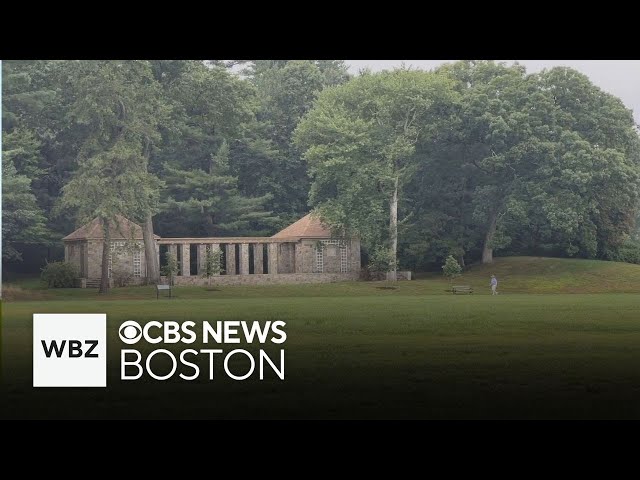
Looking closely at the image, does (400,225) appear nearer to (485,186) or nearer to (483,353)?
(485,186)

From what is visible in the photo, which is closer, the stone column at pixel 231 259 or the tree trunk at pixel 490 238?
the stone column at pixel 231 259

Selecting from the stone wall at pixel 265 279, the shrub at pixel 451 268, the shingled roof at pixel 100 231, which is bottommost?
the stone wall at pixel 265 279

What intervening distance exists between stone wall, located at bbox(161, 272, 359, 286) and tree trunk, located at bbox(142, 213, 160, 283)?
0.83 m

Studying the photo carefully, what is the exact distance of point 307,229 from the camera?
70.4m

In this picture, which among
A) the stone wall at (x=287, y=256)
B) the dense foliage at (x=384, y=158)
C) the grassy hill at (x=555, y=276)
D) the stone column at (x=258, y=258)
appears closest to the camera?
the grassy hill at (x=555, y=276)

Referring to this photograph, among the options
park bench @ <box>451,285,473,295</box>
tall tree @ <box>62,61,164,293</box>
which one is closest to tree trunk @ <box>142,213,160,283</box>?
tall tree @ <box>62,61,164,293</box>

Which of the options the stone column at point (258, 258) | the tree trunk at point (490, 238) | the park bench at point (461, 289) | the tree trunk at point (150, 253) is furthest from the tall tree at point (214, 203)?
the park bench at point (461, 289)

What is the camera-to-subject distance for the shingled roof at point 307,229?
6994 cm

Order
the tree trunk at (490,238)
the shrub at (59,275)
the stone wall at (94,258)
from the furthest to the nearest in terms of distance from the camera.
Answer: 1. the tree trunk at (490,238)
2. the stone wall at (94,258)
3. the shrub at (59,275)

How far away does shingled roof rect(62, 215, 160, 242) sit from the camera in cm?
6469

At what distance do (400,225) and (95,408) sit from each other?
53890 mm

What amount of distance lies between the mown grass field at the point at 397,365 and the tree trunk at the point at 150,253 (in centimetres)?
1527

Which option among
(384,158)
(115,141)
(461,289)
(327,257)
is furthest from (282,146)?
(461,289)

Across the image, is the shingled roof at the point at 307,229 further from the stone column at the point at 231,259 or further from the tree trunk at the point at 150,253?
the tree trunk at the point at 150,253
